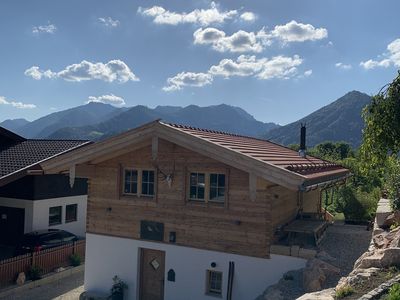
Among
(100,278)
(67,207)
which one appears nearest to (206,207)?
(100,278)

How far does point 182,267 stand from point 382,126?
8024 mm

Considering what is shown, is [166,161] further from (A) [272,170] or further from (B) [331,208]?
(B) [331,208]

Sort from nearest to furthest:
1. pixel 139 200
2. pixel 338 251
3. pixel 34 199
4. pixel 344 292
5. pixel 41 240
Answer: pixel 344 292 → pixel 338 251 → pixel 139 200 → pixel 41 240 → pixel 34 199

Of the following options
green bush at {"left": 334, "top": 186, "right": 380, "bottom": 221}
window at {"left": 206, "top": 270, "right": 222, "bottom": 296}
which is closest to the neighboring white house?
window at {"left": 206, "top": 270, "right": 222, "bottom": 296}

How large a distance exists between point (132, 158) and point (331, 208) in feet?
48.0

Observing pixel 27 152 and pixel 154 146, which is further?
pixel 27 152

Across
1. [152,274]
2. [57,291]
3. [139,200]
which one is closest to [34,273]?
[57,291]

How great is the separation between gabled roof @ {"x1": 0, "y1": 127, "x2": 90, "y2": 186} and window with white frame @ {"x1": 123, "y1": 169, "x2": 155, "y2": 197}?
7.42 m

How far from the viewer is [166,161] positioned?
13.9 m

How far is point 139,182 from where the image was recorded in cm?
1452

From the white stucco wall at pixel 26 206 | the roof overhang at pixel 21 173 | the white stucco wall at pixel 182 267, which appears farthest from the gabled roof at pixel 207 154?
the white stucco wall at pixel 26 206

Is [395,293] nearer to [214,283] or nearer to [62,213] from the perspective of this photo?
[214,283]

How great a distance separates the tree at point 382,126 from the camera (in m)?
8.29

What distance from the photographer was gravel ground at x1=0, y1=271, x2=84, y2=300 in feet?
50.7
